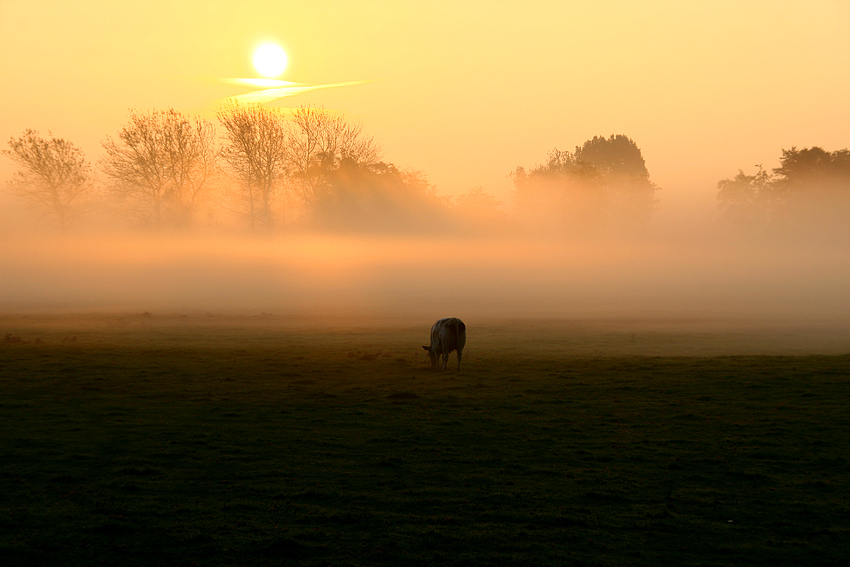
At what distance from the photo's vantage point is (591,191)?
381ft

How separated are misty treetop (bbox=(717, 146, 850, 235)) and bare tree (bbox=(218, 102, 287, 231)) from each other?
264ft

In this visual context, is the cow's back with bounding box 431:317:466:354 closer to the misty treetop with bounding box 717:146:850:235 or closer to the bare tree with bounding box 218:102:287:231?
the bare tree with bounding box 218:102:287:231

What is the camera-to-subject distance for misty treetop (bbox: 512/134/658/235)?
117 metres

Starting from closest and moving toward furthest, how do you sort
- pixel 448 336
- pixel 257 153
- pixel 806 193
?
pixel 448 336
pixel 257 153
pixel 806 193

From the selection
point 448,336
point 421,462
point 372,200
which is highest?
A: point 372,200

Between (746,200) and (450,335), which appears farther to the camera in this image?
(746,200)

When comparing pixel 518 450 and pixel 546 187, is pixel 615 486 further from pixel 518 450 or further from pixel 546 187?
pixel 546 187

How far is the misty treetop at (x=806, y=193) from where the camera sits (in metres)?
111

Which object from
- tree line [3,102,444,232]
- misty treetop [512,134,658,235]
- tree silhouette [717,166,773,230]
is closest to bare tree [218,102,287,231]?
tree line [3,102,444,232]

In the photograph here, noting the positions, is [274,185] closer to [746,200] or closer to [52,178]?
[52,178]

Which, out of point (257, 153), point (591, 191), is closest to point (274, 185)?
point (257, 153)

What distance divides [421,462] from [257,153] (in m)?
78.2

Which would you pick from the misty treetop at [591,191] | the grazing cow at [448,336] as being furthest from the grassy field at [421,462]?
the misty treetop at [591,191]

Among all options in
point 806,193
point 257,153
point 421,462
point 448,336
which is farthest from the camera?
point 806,193
